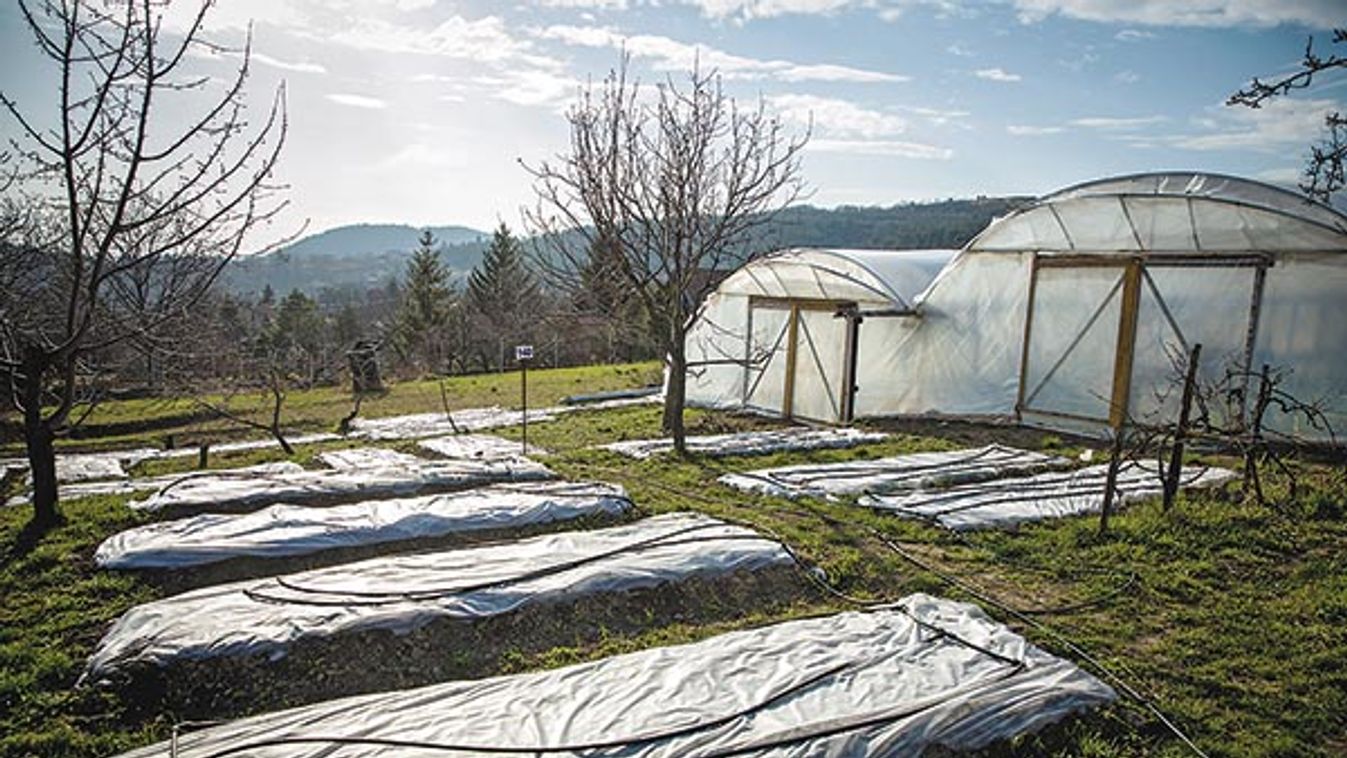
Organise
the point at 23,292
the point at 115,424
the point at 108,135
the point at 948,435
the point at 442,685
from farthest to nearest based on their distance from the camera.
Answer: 1. the point at 115,424
2. the point at 948,435
3. the point at 23,292
4. the point at 108,135
5. the point at 442,685

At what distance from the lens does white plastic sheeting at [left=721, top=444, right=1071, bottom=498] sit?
7.71 metres

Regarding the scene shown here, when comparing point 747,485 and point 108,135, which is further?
point 747,485

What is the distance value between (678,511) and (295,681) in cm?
352

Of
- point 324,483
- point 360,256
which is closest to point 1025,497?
point 324,483

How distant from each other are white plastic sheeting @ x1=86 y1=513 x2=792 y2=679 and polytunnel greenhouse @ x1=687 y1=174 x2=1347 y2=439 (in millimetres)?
5489

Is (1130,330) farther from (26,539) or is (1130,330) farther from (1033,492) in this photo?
(26,539)

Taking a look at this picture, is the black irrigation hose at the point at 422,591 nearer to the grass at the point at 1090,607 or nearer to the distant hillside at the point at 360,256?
the grass at the point at 1090,607

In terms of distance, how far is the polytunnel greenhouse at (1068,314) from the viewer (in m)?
9.45

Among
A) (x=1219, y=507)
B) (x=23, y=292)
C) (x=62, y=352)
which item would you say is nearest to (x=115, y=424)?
(x=23, y=292)

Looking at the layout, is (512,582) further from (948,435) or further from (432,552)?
(948,435)

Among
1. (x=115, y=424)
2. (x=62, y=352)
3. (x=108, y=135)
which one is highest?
(x=108, y=135)

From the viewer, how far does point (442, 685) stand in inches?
139

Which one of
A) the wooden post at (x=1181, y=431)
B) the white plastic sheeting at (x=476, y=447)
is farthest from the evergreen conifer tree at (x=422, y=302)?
the wooden post at (x=1181, y=431)

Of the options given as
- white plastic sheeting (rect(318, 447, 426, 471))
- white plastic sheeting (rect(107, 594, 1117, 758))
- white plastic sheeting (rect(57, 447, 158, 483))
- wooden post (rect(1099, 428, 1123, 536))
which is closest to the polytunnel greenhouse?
wooden post (rect(1099, 428, 1123, 536))
